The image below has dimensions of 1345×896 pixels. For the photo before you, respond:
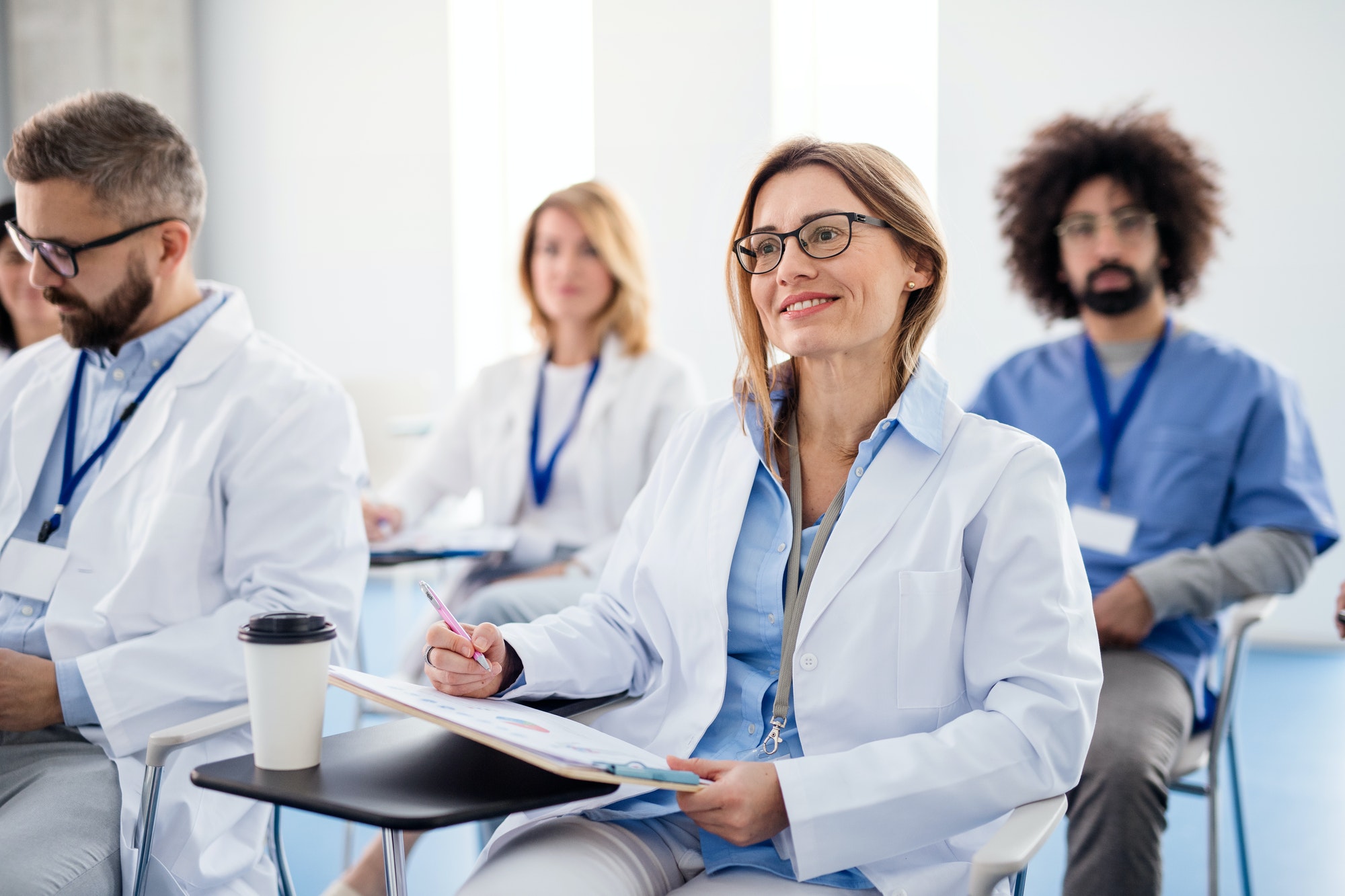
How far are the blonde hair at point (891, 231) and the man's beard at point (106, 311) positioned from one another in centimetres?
106

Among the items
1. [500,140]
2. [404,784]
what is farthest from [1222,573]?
[500,140]

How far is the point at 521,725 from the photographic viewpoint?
1271 millimetres

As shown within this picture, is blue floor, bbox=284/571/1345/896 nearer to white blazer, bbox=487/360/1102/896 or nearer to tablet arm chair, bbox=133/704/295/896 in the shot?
white blazer, bbox=487/360/1102/896

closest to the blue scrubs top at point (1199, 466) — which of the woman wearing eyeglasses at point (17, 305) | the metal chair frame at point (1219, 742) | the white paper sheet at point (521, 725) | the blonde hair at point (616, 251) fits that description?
the metal chair frame at point (1219, 742)

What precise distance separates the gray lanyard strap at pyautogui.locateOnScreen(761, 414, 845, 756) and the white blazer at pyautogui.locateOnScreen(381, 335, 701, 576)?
4.86 ft

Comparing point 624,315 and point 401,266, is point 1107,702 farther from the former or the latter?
point 401,266

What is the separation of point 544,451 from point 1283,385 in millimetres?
1903

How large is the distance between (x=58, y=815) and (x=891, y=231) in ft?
4.71

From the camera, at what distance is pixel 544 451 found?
320 cm

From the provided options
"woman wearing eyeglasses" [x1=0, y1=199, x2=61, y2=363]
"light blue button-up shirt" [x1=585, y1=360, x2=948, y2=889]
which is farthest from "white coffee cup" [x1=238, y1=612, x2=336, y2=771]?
"woman wearing eyeglasses" [x1=0, y1=199, x2=61, y2=363]

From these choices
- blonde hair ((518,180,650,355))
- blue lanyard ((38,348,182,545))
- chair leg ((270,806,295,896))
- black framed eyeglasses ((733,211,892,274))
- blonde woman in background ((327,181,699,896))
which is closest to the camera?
black framed eyeglasses ((733,211,892,274))

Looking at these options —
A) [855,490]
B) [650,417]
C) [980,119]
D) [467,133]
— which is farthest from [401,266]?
[855,490]

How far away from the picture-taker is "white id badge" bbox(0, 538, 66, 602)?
6.04 ft

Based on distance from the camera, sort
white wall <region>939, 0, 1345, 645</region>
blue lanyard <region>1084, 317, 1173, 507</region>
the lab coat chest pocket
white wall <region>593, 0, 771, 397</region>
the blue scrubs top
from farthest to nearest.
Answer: white wall <region>593, 0, 771, 397</region>
white wall <region>939, 0, 1345, 645</region>
blue lanyard <region>1084, 317, 1173, 507</region>
the blue scrubs top
the lab coat chest pocket
